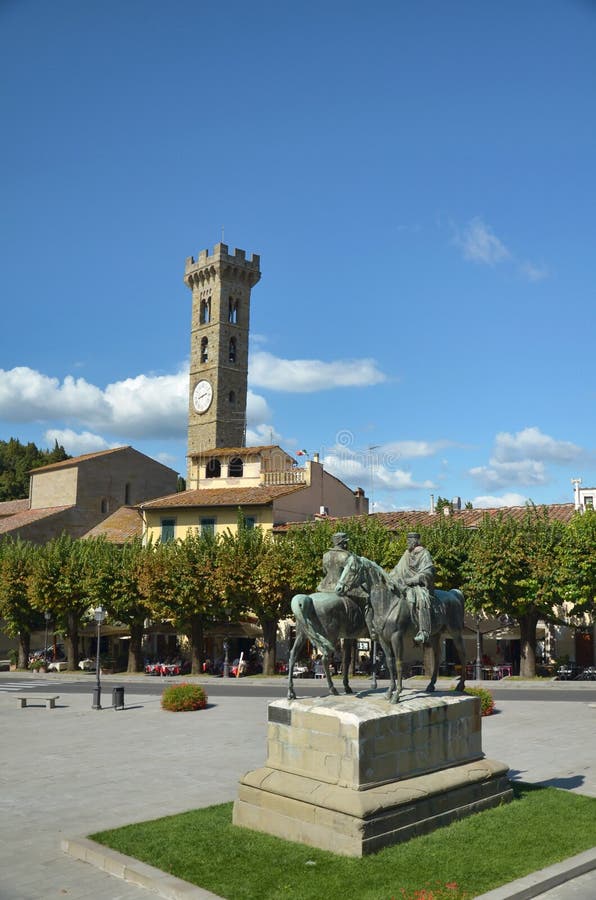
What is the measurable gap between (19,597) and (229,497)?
13689 mm

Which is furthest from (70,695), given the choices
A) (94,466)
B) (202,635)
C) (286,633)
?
(94,466)

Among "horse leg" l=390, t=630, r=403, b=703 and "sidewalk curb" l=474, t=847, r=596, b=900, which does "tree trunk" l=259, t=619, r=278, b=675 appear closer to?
"horse leg" l=390, t=630, r=403, b=703

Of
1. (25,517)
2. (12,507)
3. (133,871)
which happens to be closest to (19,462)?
(12,507)

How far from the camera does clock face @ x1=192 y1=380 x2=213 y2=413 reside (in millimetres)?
82713

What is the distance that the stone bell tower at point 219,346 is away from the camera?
82.2 meters

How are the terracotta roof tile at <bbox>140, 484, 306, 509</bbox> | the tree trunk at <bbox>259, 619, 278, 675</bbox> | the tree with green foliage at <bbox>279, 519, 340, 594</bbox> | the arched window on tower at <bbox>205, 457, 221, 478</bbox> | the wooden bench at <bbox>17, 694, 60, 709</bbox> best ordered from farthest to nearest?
1. the arched window on tower at <bbox>205, 457, 221, 478</bbox>
2. the terracotta roof tile at <bbox>140, 484, 306, 509</bbox>
3. the tree trunk at <bbox>259, 619, 278, 675</bbox>
4. the tree with green foliage at <bbox>279, 519, 340, 594</bbox>
5. the wooden bench at <bbox>17, 694, 60, 709</bbox>

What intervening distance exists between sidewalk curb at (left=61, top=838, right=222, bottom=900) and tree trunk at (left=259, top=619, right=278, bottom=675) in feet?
94.0

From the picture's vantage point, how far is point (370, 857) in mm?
10570

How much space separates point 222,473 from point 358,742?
4825 cm

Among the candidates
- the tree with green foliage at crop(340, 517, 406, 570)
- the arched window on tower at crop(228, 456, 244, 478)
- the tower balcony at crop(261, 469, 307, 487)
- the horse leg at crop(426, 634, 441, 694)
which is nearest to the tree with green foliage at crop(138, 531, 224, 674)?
the tree with green foliage at crop(340, 517, 406, 570)

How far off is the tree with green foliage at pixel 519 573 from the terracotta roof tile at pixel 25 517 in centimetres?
3504

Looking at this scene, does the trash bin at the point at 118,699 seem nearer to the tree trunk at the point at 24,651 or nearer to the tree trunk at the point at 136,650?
the tree trunk at the point at 136,650

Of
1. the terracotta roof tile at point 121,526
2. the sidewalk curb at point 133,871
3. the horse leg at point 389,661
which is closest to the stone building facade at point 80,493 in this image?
the terracotta roof tile at point 121,526

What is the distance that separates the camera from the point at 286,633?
46.3m
